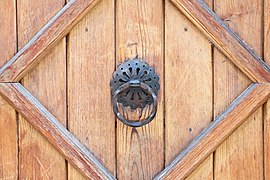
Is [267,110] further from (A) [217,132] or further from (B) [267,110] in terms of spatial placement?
(A) [217,132]

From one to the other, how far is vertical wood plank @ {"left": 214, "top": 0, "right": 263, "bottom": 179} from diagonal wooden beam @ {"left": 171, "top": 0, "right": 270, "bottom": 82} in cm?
3

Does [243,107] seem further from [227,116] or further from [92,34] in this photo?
[92,34]

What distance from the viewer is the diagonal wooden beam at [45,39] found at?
1.64 meters

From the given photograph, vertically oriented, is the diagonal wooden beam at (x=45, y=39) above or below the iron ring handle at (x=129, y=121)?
above

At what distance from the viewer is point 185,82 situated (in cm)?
165

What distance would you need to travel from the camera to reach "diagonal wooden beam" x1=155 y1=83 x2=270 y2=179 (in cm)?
162

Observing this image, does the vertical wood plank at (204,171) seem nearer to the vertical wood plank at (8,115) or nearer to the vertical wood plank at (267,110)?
the vertical wood plank at (267,110)

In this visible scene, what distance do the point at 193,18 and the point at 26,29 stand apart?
1.56ft

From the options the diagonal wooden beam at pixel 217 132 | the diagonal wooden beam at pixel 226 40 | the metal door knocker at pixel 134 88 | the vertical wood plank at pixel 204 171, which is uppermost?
the diagonal wooden beam at pixel 226 40

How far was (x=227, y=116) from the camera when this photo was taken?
1.62m

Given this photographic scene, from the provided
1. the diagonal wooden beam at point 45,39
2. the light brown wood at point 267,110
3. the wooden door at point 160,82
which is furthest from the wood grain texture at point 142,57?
the light brown wood at point 267,110

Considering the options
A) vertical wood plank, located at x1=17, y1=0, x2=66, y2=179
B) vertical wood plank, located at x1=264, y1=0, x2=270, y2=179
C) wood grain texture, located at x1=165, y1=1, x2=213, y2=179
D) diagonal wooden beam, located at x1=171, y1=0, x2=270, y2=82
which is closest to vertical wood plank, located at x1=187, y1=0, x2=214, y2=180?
wood grain texture, located at x1=165, y1=1, x2=213, y2=179

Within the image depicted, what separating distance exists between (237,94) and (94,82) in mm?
405

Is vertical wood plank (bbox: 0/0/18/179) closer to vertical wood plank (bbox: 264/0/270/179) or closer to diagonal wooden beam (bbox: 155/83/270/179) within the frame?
diagonal wooden beam (bbox: 155/83/270/179)
